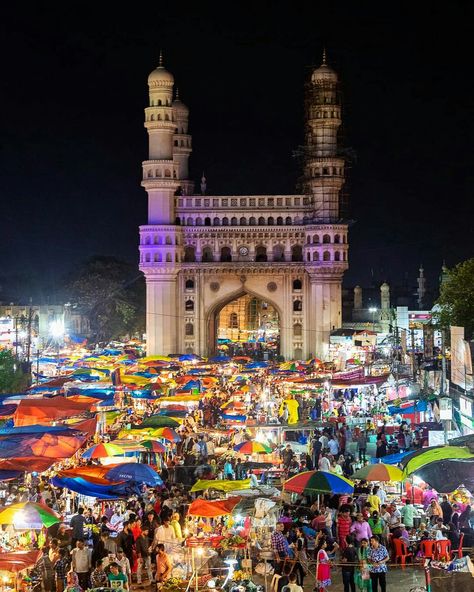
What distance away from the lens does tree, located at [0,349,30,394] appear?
42225mm

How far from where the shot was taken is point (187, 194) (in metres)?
76.9

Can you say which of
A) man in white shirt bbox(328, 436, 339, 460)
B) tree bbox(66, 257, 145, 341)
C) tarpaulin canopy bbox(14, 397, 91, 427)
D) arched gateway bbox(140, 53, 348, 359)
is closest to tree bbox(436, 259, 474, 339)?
man in white shirt bbox(328, 436, 339, 460)

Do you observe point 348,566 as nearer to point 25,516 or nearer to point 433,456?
point 433,456

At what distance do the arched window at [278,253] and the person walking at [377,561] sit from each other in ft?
188

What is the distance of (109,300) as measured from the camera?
84188mm

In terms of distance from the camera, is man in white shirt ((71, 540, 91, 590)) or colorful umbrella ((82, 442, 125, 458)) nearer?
man in white shirt ((71, 540, 91, 590))

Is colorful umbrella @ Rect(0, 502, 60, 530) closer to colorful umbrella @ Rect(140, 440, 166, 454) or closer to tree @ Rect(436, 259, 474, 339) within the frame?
colorful umbrella @ Rect(140, 440, 166, 454)

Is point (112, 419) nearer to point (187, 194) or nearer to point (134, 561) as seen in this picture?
point (134, 561)

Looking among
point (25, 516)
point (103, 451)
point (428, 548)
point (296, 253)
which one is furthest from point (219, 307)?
point (25, 516)

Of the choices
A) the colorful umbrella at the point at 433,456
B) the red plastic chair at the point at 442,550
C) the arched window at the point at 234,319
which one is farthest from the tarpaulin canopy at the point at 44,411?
the arched window at the point at 234,319

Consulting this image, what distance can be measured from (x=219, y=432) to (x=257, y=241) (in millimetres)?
43158

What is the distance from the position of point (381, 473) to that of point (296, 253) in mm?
53497

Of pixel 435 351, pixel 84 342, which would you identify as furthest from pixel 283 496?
pixel 84 342

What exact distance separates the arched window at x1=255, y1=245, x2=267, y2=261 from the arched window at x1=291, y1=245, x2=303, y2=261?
1.91 metres
